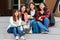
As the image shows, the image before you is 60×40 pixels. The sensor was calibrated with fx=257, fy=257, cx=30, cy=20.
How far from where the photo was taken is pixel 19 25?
7.94 m

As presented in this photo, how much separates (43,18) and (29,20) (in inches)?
18.0

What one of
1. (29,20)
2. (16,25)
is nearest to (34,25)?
(29,20)

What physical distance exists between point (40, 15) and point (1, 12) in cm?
478

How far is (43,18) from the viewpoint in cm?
828

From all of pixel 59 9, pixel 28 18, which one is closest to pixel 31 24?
pixel 28 18

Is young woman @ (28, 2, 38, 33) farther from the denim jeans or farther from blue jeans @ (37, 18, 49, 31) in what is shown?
blue jeans @ (37, 18, 49, 31)

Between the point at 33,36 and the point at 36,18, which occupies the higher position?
the point at 36,18

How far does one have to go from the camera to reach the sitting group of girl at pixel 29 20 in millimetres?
7973

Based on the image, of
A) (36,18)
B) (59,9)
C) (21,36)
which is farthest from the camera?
(59,9)

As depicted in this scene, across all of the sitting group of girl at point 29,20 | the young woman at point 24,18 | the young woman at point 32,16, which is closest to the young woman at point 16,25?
the sitting group of girl at point 29,20

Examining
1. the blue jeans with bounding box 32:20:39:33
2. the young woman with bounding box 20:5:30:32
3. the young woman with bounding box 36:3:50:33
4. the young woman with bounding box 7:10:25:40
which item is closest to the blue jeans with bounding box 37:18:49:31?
the young woman with bounding box 36:3:50:33

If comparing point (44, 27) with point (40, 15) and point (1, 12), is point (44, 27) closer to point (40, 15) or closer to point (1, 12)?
point (40, 15)

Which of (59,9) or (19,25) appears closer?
(19,25)

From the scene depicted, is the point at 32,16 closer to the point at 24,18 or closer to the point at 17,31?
the point at 24,18
